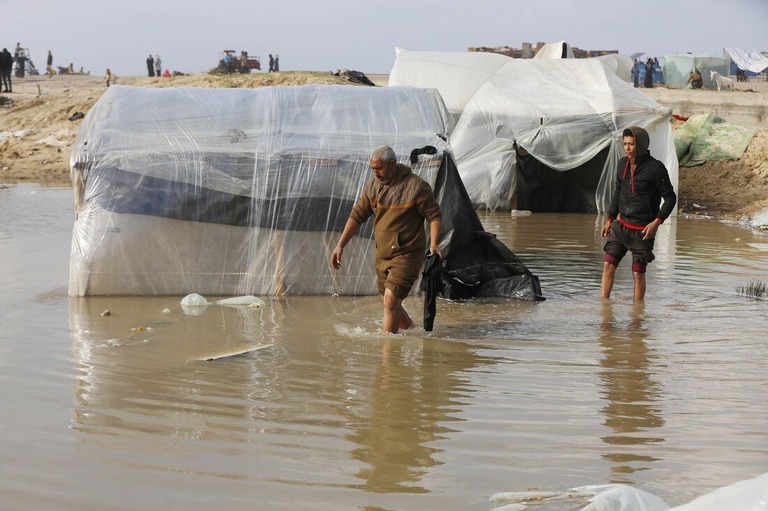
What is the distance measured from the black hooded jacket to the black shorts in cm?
7

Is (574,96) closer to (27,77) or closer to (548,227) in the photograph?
(548,227)

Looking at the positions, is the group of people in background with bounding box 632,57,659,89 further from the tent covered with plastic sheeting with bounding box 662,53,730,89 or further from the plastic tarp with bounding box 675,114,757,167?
the plastic tarp with bounding box 675,114,757,167

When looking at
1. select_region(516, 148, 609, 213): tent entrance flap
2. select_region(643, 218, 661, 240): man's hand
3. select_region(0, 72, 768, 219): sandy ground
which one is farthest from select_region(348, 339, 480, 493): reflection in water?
select_region(0, 72, 768, 219): sandy ground

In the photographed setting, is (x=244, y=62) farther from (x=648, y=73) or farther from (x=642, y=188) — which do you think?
(x=642, y=188)

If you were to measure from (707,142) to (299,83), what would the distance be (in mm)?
10420

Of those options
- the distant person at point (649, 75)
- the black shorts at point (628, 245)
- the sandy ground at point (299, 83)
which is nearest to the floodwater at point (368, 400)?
the black shorts at point (628, 245)

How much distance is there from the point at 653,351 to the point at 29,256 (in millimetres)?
6694

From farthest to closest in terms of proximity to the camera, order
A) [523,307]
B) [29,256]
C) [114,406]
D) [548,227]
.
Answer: [548,227] → [29,256] → [523,307] → [114,406]

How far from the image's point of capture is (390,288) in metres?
7.12

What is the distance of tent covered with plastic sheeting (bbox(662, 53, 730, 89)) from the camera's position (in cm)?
3722

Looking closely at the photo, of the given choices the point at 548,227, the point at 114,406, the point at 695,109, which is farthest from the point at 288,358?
the point at 695,109

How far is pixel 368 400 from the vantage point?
5.59 m

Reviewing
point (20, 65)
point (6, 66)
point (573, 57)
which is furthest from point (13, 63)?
point (573, 57)

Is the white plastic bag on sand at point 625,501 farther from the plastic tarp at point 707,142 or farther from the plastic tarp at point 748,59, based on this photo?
the plastic tarp at point 748,59
